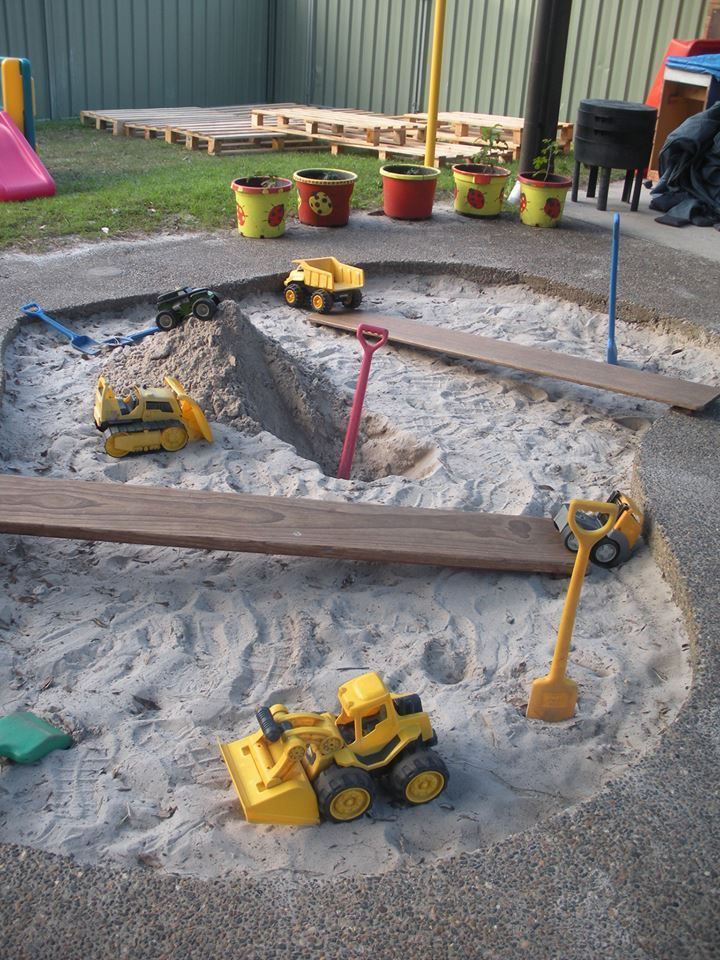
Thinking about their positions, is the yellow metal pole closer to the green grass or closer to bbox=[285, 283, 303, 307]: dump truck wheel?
the green grass

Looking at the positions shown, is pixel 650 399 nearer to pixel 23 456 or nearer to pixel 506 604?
pixel 506 604

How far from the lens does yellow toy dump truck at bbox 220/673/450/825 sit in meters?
2.14

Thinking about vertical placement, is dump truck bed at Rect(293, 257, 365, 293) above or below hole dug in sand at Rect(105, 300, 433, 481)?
above

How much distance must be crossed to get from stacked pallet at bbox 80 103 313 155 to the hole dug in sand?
19.7ft

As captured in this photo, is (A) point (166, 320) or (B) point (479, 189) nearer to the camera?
(A) point (166, 320)

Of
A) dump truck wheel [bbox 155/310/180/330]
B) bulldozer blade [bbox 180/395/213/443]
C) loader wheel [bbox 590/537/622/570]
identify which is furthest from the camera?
dump truck wheel [bbox 155/310/180/330]

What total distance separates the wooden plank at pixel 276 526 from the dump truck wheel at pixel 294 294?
7.92ft

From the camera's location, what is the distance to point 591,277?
237 inches

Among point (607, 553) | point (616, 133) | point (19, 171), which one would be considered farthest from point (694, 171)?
point (607, 553)

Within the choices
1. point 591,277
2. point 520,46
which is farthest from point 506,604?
point 520,46

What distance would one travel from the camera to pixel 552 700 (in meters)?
2.53

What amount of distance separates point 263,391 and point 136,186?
4.29 meters

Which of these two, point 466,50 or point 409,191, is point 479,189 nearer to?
point 409,191

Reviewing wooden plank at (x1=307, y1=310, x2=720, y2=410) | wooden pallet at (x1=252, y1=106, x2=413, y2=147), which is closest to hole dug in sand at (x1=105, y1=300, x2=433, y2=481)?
wooden plank at (x1=307, y1=310, x2=720, y2=410)
